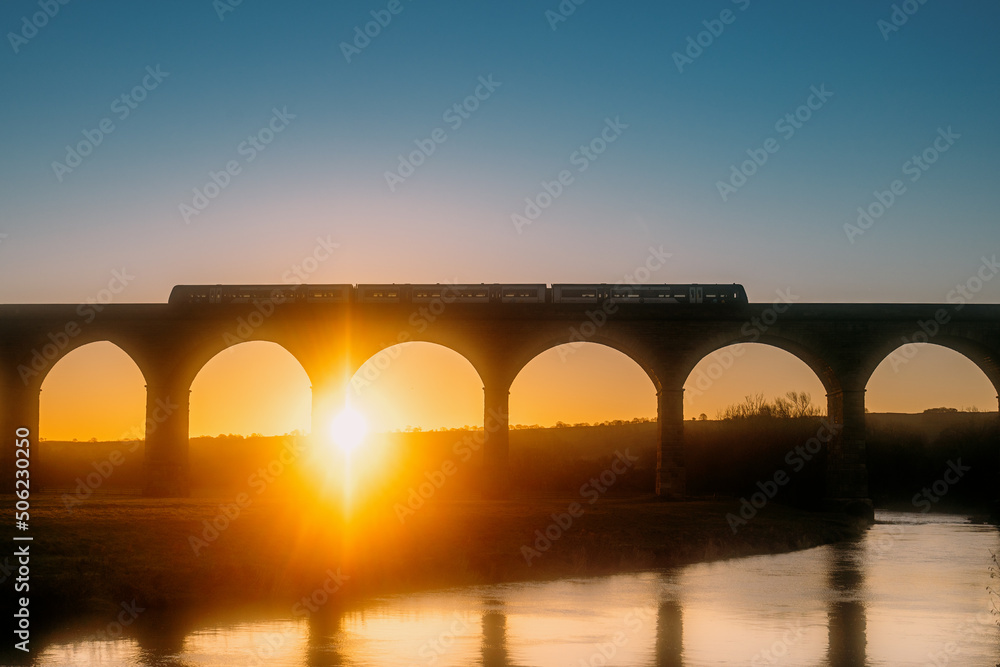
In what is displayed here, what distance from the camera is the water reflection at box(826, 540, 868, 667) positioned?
51.9 feet

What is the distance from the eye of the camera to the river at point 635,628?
15.7 meters

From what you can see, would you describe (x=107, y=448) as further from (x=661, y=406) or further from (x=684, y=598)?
(x=684, y=598)

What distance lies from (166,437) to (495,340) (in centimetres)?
1284

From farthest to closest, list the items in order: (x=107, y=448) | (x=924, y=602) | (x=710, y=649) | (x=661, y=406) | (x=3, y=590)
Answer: (x=107, y=448)
(x=661, y=406)
(x=924, y=602)
(x=3, y=590)
(x=710, y=649)

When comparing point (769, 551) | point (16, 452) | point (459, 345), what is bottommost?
point (769, 551)

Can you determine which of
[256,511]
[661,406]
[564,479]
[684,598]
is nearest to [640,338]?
[661,406]

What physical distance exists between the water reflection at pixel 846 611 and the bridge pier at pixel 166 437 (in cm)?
2360

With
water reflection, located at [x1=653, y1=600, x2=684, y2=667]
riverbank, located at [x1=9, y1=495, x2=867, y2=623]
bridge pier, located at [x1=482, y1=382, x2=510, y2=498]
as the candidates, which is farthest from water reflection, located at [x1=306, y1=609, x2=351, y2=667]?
bridge pier, located at [x1=482, y1=382, x2=510, y2=498]

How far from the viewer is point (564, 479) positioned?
158 ft

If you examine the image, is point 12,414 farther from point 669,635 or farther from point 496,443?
point 669,635

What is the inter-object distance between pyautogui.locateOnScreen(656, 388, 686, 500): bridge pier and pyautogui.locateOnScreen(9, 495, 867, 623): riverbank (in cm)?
296

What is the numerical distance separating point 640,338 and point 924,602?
19991 millimetres

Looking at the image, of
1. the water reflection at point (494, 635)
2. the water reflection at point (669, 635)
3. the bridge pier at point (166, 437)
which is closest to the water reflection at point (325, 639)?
the water reflection at point (494, 635)

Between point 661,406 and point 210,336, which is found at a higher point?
point 210,336
